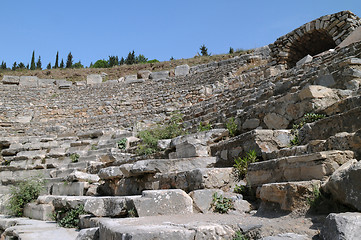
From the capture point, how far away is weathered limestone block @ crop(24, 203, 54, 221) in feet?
17.2

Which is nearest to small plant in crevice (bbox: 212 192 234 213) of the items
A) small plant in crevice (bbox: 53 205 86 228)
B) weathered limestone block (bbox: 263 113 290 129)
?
weathered limestone block (bbox: 263 113 290 129)

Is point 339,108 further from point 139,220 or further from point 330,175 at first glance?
point 139,220

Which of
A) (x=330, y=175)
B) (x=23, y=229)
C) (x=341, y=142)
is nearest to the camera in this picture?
(x=330, y=175)

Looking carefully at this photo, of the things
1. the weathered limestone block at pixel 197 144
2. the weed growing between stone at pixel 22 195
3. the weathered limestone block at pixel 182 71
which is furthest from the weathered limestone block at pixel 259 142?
the weathered limestone block at pixel 182 71

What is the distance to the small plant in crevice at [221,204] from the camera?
3211 mm

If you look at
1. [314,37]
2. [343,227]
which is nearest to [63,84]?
[314,37]

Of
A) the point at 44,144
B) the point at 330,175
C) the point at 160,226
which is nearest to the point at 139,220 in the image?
the point at 160,226

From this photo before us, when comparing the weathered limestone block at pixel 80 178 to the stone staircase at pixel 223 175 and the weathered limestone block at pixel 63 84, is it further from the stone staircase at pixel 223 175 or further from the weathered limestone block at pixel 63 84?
the weathered limestone block at pixel 63 84

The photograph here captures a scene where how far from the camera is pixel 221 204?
3.26m

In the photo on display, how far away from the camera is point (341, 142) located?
2754mm

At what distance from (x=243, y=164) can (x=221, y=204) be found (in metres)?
0.76

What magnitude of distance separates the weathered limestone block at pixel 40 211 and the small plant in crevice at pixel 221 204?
326cm

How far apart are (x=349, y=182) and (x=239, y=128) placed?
311 cm

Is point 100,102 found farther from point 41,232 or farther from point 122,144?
point 41,232
